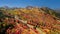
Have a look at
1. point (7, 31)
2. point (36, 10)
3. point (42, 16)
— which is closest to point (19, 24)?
point (7, 31)

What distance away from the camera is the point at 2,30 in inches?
928

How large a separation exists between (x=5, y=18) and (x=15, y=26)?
3.81 metres

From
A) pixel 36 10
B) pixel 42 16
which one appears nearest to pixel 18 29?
pixel 42 16

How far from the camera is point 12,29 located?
23328 mm

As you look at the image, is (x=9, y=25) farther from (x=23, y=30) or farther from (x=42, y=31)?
(x=42, y=31)

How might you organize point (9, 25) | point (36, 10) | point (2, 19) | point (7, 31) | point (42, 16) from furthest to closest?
point (36, 10) < point (42, 16) < point (2, 19) < point (9, 25) < point (7, 31)

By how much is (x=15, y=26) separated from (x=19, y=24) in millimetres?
1263

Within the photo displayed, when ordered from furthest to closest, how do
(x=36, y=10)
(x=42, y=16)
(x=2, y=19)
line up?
(x=36, y=10) < (x=42, y=16) < (x=2, y=19)

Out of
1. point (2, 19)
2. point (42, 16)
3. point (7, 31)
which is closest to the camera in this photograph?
point (7, 31)

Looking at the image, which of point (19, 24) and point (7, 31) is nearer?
point (7, 31)

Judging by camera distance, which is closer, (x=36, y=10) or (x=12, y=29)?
(x=12, y=29)

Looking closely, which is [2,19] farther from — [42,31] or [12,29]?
[42,31]

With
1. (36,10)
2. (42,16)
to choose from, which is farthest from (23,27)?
(36,10)

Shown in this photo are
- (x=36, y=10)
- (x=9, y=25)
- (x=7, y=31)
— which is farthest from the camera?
(x=36, y=10)
